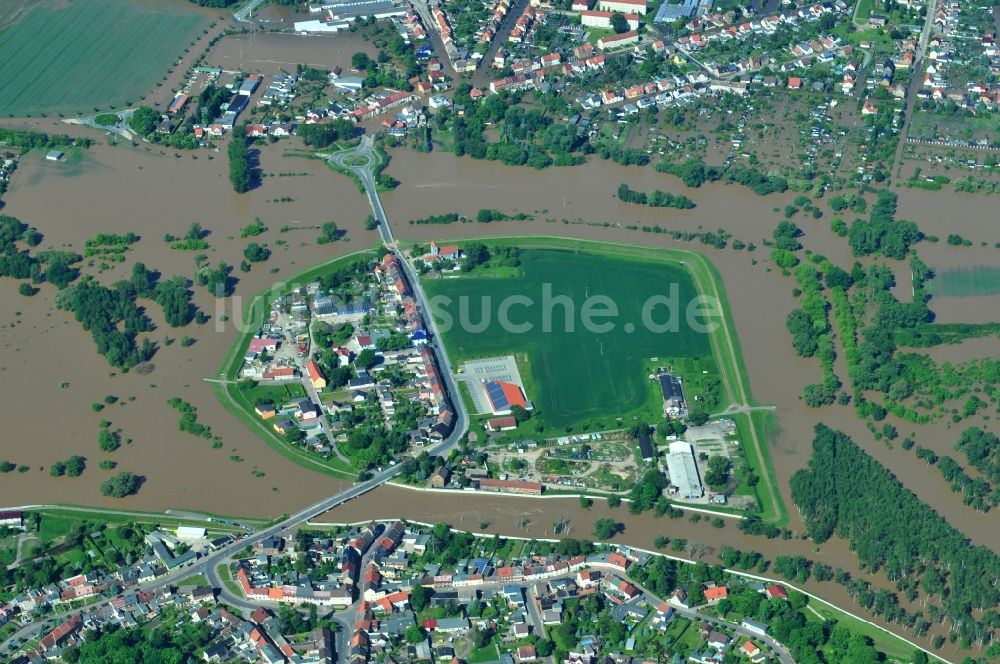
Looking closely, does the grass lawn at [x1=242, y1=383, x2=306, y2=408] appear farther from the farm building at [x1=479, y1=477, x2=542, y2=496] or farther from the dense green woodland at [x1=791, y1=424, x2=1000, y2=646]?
the dense green woodland at [x1=791, y1=424, x2=1000, y2=646]

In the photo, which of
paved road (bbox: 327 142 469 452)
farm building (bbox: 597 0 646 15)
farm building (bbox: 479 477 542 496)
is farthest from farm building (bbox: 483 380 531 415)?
farm building (bbox: 597 0 646 15)

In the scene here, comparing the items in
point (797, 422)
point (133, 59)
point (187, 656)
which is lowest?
point (187, 656)

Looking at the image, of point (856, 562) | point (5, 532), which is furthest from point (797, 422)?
point (5, 532)

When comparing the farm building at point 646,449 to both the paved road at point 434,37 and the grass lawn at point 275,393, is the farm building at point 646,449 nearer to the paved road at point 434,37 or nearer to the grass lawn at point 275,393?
the grass lawn at point 275,393

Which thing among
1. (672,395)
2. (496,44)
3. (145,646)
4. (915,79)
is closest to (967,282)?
(672,395)

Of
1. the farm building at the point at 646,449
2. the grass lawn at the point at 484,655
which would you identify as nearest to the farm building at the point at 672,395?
the farm building at the point at 646,449

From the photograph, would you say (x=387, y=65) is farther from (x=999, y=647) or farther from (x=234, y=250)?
(x=999, y=647)
